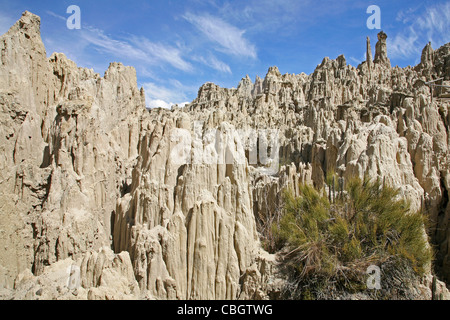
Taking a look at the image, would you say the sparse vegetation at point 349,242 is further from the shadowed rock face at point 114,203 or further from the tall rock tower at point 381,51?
the tall rock tower at point 381,51

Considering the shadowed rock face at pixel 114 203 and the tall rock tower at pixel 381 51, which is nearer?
the shadowed rock face at pixel 114 203

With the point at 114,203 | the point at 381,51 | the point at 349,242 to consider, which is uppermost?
the point at 381,51

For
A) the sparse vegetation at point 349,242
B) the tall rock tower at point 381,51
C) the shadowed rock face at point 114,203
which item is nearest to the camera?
the shadowed rock face at point 114,203

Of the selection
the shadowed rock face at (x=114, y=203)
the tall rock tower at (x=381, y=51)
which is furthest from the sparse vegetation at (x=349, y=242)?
the tall rock tower at (x=381, y=51)

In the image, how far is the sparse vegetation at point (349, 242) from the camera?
27.6ft

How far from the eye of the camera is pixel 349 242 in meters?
8.80

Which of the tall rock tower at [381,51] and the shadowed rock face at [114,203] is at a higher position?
the tall rock tower at [381,51]

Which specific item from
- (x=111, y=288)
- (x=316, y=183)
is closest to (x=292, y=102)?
(x=316, y=183)

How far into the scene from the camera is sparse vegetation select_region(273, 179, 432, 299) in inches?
331

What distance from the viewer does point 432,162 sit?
14.8 meters

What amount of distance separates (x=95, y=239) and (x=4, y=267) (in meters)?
2.47

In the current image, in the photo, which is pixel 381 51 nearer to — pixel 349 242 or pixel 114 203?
pixel 349 242

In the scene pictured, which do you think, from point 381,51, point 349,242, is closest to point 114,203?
point 349,242
